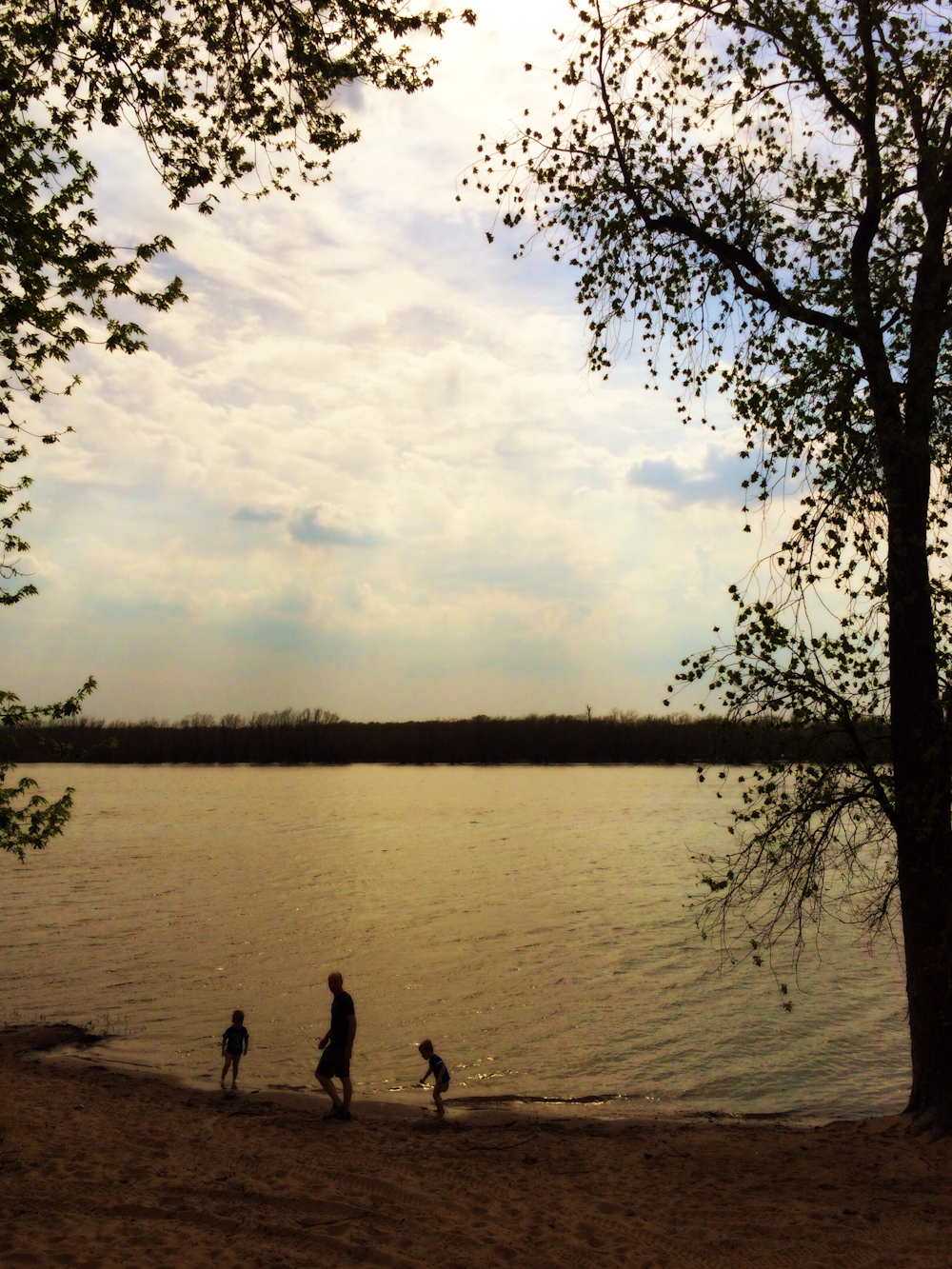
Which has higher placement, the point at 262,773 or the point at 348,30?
the point at 348,30

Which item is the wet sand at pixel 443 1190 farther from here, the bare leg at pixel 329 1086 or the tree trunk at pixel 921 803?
the tree trunk at pixel 921 803

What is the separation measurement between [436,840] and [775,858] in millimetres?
43188

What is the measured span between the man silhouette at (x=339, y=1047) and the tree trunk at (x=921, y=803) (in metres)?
7.53

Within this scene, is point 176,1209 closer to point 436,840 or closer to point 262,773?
point 436,840

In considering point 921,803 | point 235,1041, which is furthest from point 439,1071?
point 921,803

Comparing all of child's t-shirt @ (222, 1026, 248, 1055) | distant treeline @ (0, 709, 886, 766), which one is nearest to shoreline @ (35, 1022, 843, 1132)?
child's t-shirt @ (222, 1026, 248, 1055)

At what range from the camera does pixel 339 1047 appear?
13273mm

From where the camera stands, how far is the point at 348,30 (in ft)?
27.1

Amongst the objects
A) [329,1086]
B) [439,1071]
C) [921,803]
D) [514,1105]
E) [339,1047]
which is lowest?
[514,1105]

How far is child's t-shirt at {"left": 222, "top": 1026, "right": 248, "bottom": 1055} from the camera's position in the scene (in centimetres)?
1496

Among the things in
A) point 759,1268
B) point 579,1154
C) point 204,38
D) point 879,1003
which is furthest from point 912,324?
point 879,1003

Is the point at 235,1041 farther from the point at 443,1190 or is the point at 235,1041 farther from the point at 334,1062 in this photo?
the point at 443,1190

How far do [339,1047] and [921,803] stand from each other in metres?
8.53

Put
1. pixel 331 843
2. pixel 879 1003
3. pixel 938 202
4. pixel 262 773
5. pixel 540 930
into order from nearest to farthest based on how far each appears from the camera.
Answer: pixel 938 202 < pixel 879 1003 < pixel 540 930 < pixel 331 843 < pixel 262 773
